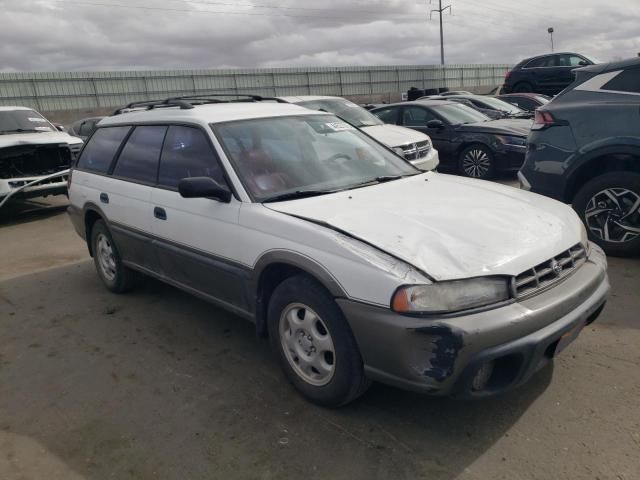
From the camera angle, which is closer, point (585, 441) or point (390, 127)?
point (585, 441)

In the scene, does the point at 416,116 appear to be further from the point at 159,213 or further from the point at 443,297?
the point at 443,297

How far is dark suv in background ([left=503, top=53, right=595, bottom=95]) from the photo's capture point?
17.8 meters

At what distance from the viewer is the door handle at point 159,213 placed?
3943 millimetres

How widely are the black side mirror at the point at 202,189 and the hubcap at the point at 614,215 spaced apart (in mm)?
3574

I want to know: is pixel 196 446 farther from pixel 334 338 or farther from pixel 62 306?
pixel 62 306

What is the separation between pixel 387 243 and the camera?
2592mm

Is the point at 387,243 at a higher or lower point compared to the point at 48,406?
higher

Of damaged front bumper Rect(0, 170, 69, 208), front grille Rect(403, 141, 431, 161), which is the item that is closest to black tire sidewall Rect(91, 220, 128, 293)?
damaged front bumper Rect(0, 170, 69, 208)

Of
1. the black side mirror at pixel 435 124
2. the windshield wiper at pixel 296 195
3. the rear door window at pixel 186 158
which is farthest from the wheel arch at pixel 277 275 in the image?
the black side mirror at pixel 435 124

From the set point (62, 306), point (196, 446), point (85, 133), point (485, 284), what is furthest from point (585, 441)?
point (85, 133)

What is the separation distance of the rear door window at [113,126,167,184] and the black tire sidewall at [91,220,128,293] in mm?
615

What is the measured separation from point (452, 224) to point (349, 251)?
592mm

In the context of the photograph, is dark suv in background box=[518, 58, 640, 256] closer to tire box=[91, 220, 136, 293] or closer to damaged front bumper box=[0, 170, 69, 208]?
tire box=[91, 220, 136, 293]

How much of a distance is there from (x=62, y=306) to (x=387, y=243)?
11.7ft
